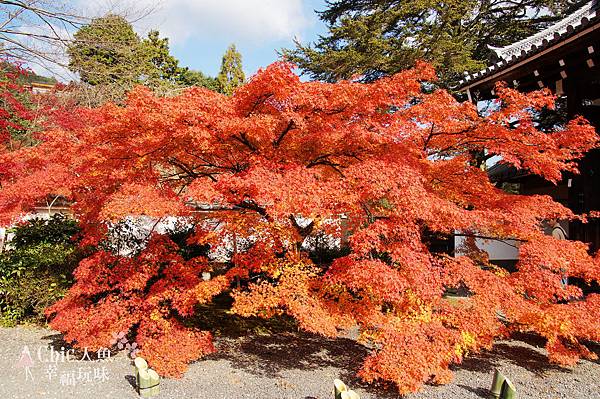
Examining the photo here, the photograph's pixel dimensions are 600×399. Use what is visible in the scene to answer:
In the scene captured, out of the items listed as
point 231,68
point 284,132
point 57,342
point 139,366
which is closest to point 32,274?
point 57,342

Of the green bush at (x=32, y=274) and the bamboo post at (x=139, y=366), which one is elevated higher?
the green bush at (x=32, y=274)

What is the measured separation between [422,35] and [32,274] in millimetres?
13653

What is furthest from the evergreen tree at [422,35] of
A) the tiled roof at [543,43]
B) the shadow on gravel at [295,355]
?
the shadow on gravel at [295,355]

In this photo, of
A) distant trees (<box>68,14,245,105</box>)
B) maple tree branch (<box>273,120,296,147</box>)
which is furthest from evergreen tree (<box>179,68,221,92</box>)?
maple tree branch (<box>273,120,296,147</box>)

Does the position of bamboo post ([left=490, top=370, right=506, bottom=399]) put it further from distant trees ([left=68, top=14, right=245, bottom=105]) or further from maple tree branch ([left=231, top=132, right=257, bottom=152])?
distant trees ([left=68, top=14, right=245, bottom=105])

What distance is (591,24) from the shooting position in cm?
510

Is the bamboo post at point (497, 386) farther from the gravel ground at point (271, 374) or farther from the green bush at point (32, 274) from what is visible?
the green bush at point (32, 274)

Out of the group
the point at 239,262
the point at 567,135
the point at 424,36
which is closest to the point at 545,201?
the point at 567,135

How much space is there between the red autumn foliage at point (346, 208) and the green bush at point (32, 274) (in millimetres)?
1843

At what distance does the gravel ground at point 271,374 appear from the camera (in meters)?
5.14

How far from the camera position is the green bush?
301 inches

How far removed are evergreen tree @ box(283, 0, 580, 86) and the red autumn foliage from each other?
8.62 meters

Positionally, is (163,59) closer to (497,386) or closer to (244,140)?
(244,140)

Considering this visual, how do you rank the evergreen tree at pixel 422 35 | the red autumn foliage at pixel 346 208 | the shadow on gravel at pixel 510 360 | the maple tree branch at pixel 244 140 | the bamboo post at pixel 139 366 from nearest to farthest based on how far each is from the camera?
the red autumn foliage at pixel 346 208 → the bamboo post at pixel 139 366 → the maple tree branch at pixel 244 140 → the shadow on gravel at pixel 510 360 → the evergreen tree at pixel 422 35
